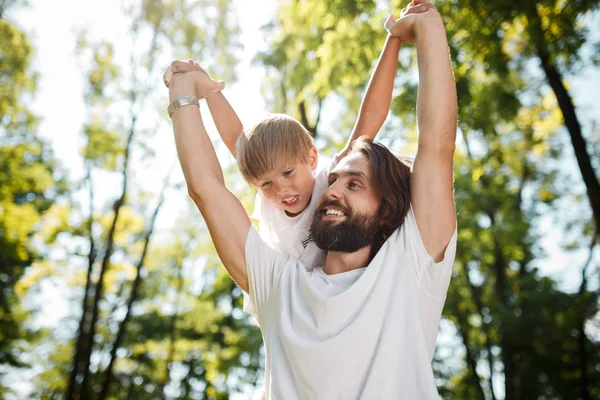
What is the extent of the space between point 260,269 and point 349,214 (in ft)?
1.33

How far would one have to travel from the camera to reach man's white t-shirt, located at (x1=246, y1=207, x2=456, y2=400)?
76.8 inches

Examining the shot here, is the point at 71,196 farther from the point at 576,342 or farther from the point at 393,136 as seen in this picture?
the point at 576,342

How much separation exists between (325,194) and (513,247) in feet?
35.1

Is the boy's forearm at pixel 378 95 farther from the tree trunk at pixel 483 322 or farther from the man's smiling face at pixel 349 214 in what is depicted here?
the tree trunk at pixel 483 322

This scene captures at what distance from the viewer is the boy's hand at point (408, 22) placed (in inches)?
95.9

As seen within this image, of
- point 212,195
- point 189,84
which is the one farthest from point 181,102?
point 212,195

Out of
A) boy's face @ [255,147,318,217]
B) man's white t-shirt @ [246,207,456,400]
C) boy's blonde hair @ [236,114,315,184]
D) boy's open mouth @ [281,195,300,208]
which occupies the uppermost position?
boy's blonde hair @ [236,114,315,184]

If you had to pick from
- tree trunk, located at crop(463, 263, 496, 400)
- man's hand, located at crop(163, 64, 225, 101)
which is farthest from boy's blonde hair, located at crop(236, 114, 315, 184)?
tree trunk, located at crop(463, 263, 496, 400)

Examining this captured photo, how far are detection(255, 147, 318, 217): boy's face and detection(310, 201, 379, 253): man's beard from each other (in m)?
0.46

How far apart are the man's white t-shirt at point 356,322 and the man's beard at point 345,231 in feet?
0.35

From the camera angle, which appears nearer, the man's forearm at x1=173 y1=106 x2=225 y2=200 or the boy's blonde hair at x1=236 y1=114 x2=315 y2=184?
the man's forearm at x1=173 y1=106 x2=225 y2=200

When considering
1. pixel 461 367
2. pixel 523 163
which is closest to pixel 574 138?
pixel 523 163

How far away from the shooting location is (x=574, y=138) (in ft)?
23.1

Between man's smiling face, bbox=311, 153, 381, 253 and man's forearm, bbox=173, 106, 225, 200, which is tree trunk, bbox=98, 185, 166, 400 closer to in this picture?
man's forearm, bbox=173, 106, 225, 200
